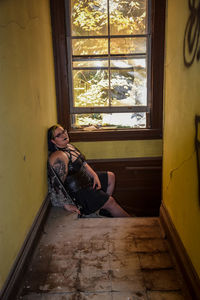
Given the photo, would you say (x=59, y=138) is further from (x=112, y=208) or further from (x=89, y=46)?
(x=89, y=46)

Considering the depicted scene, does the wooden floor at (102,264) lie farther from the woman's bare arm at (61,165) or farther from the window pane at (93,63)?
the window pane at (93,63)

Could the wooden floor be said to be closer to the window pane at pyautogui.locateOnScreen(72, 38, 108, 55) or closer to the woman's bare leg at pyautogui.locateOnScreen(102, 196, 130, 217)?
the woman's bare leg at pyautogui.locateOnScreen(102, 196, 130, 217)

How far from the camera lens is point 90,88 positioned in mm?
3469

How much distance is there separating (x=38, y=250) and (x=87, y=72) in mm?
2306

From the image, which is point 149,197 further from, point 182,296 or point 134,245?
point 182,296

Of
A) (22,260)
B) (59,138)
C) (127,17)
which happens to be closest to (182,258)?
(22,260)

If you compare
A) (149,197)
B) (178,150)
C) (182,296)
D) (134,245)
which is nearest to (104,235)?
(134,245)

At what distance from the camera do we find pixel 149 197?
3.77 meters

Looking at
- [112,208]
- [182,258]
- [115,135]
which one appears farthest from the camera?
[115,135]

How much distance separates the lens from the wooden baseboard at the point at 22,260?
5.13 feet

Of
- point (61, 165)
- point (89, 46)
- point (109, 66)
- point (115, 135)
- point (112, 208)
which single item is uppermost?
point (89, 46)

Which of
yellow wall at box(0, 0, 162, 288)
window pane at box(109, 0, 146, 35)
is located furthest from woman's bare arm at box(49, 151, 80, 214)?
window pane at box(109, 0, 146, 35)

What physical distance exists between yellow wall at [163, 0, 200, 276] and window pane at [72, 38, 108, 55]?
128 cm

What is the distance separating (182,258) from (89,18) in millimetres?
2936
